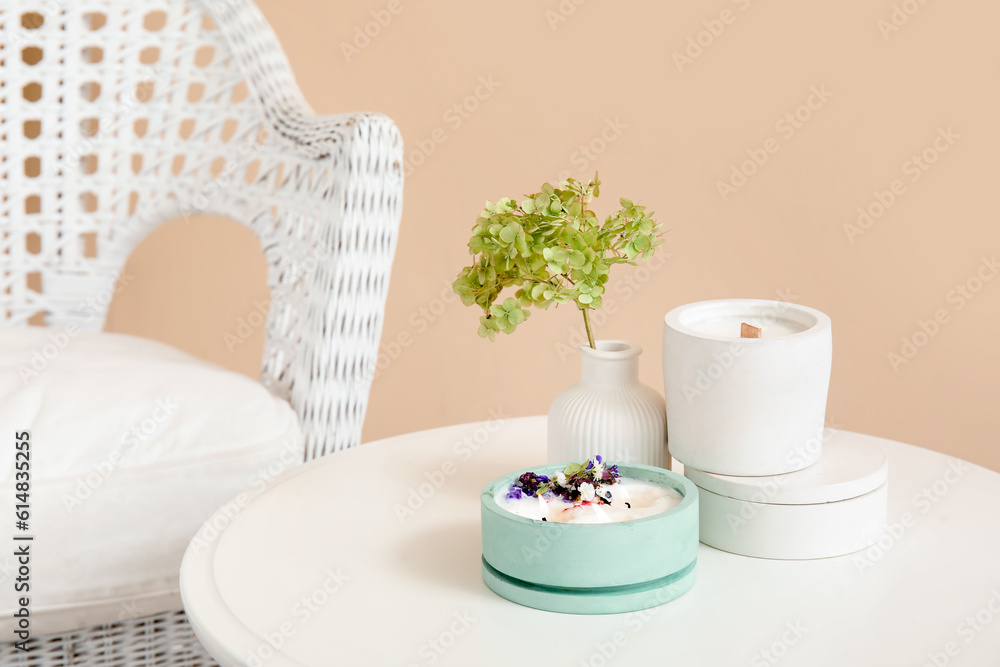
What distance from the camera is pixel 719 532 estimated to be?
72 cm

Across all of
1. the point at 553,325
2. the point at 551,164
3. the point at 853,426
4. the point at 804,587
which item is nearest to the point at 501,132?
the point at 551,164

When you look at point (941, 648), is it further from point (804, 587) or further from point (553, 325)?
point (553, 325)

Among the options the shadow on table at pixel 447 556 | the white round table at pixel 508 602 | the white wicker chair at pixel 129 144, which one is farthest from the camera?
the white wicker chair at pixel 129 144

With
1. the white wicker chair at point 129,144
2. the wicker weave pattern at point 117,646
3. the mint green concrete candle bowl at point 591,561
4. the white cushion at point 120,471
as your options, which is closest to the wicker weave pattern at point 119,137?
the white wicker chair at point 129,144

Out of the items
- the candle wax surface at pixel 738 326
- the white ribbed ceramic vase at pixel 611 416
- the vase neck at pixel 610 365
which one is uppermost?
the candle wax surface at pixel 738 326

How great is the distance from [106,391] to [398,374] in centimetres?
111

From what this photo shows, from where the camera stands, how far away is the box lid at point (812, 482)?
696mm

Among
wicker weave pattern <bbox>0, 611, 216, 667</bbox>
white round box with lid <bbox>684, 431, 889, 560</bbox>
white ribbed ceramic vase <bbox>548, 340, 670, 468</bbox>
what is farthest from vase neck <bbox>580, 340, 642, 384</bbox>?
wicker weave pattern <bbox>0, 611, 216, 667</bbox>

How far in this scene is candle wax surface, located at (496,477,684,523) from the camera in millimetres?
643

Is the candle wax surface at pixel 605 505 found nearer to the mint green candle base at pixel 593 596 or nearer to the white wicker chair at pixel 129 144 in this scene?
the mint green candle base at pixel 593 596

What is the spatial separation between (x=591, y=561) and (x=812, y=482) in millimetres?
206

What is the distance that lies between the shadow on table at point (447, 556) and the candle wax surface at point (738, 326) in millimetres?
257

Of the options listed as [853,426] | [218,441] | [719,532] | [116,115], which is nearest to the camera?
[719,532]

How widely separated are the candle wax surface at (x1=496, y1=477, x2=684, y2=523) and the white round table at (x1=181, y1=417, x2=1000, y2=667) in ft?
0.20
